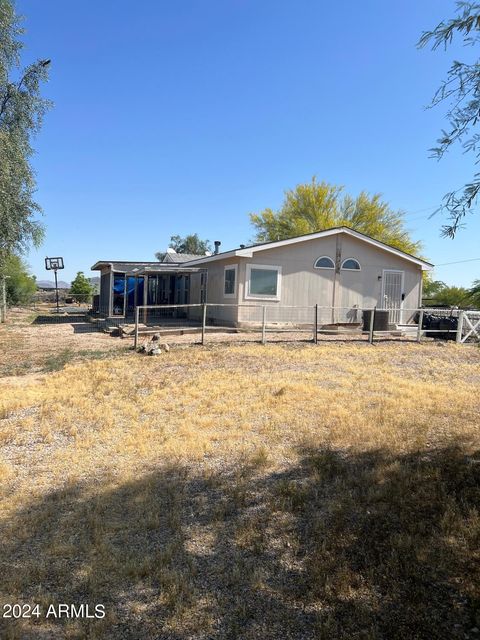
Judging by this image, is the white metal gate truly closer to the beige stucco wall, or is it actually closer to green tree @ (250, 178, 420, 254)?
the beige stucco wall

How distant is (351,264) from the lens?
15.6m

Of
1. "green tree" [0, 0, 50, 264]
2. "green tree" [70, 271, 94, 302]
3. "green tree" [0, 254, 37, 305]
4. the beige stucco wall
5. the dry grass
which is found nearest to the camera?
the dry grass

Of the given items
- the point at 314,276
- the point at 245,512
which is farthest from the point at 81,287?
the point at 245,512

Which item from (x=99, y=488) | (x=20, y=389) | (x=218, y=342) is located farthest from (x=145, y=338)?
(x=99, y=488)

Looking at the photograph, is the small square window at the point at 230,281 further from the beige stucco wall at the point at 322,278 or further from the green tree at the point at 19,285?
the green tree at the point at 19,285

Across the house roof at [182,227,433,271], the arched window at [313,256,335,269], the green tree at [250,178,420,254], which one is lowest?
the arched window at [313,256,335,269]

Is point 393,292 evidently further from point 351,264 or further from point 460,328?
point 460,328

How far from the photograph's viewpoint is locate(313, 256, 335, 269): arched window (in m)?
15.1

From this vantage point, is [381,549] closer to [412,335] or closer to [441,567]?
[441,567]

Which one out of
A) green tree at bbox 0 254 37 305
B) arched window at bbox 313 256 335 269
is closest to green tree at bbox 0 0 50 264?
arched window at bbox 313 256 335 269

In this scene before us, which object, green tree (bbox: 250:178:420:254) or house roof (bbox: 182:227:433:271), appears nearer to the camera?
house roof (bbox: 182:227:433:271)

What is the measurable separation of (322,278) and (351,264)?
53.0 inches

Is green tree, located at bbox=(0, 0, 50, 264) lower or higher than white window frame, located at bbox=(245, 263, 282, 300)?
higher

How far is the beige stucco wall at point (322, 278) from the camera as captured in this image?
14.5 meters
